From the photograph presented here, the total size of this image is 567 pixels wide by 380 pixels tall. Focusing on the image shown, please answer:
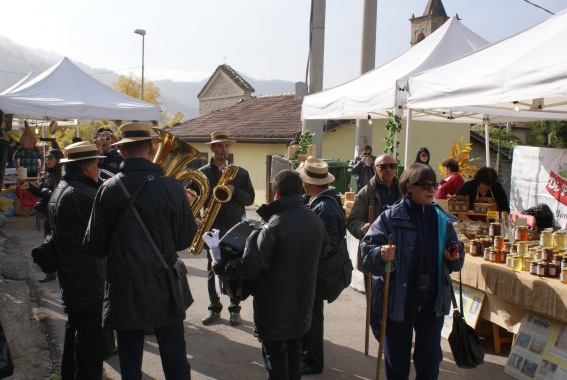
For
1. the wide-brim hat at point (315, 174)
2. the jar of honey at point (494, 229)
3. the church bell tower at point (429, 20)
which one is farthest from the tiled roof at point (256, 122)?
the church bell tower at point (429, 20)

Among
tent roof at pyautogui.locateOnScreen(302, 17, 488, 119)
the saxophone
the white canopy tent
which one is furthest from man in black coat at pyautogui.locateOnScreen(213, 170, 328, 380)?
the white canopy tent

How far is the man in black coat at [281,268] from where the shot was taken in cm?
330

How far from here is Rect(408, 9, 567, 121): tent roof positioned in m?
4.31

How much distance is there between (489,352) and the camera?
4984 millimetres

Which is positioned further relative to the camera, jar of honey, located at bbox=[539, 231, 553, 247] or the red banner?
the red banner

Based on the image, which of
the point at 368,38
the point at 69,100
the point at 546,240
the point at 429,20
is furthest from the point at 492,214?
the point at 429,20

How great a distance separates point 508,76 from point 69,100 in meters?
8.39

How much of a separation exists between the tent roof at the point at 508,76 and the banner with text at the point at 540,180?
3.76 feet

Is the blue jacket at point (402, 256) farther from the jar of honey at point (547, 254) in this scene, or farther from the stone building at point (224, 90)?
the stone building at point (224, 90)

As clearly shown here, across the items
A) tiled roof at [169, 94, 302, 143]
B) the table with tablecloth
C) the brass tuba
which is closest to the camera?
the table with tablecloth

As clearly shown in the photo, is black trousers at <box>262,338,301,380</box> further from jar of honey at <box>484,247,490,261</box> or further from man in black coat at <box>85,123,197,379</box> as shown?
jar of honey at <box>484,247,490,261</box>

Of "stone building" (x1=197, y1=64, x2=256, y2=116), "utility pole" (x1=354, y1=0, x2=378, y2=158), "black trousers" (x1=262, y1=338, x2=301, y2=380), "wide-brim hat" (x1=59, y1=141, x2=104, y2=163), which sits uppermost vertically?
"stone building" (x1=197, y1=64, x2=256, y2=116)

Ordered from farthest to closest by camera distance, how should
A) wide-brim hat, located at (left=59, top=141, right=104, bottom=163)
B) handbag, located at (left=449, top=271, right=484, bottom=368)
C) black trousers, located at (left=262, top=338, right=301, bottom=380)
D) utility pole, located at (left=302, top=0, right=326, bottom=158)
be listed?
utility pole, located at (left=302, top=0, right=326, bottom=158) → wide-brim hat, located at (left=59, top=141, right=104, bottom=163) → handbag, located at (left=449, top=271, right=484, bottom=368) → black trousers, located at (left=262, top=338, right=301, bottom=380)

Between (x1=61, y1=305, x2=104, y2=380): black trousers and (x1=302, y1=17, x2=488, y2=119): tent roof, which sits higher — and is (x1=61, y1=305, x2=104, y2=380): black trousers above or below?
below
